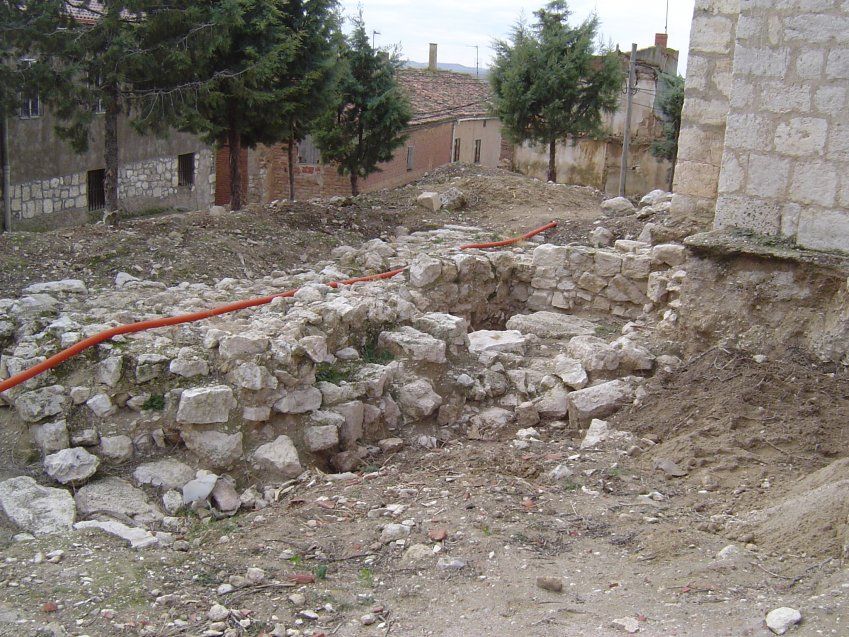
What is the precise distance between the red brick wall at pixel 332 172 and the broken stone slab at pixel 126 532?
14830 mm

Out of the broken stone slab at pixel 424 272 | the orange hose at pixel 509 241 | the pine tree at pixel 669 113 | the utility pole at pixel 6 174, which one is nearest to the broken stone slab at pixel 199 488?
the broken stone slab at pixel 424 272

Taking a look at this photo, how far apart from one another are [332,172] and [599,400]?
1556cm

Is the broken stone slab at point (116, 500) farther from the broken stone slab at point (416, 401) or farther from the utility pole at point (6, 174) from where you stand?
the utility pole at point (6, 174)

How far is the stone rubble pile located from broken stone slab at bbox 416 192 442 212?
14.0 feet

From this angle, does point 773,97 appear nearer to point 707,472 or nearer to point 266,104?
point 707,472

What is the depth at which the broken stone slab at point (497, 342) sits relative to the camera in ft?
24.3

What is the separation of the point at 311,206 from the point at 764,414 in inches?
305

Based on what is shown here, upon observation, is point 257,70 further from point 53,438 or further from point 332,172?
point 332,172

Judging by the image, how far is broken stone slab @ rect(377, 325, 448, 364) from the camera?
654 cm

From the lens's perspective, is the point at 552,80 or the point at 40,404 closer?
the point at 40,404

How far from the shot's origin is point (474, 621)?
11.2ft

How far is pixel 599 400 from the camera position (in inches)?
237

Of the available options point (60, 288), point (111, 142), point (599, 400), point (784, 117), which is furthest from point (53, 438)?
point (111, 142)

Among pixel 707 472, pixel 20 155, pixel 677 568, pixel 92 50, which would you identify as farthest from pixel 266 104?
pixel 677 568
